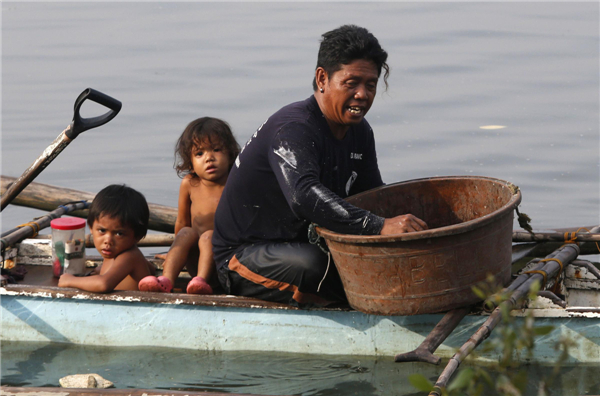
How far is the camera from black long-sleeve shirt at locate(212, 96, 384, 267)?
335 cm

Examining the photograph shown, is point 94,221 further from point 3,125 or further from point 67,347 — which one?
point 3,125

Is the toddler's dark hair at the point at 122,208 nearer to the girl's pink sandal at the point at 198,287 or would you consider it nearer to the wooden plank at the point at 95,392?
the girl's pink sandal at the point at 198,287

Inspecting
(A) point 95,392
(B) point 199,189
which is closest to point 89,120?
(B) point 199,189

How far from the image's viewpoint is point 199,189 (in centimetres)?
479

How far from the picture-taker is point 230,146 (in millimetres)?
4723

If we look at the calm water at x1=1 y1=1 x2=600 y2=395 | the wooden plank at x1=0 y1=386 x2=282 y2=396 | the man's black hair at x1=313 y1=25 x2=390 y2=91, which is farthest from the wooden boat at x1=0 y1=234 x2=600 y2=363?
the man's black hair at x1=313 y1=25 x2=390 y2=91

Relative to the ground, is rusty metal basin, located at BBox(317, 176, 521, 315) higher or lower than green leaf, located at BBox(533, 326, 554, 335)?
lower

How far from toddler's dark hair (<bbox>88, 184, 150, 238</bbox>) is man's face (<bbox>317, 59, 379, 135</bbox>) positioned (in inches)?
51.7

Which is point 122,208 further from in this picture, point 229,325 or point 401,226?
point 401,226

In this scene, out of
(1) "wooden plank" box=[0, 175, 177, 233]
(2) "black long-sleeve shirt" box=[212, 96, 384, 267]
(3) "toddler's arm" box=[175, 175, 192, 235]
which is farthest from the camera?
(1) "wooden plank" box=[0, 175, 177, 233]

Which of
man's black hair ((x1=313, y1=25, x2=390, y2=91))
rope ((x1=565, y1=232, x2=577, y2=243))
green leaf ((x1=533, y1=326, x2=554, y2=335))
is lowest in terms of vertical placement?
rope ((x1=565, y1=232, x2=577, y2=243))

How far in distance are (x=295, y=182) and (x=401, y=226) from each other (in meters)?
0.51

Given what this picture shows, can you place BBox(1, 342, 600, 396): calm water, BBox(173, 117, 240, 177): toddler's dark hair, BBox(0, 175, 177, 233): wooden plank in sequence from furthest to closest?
BBox(0, 175, 177, 233): wooden plank → BBox(173, 117, 240, 177): toddler's dark hair → BBox(1, 342, 600, 396): calm water

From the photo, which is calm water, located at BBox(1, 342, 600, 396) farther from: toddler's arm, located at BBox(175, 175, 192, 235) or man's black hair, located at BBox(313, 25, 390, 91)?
man's black hair, located at BBox(313, 25, 390, 91)
